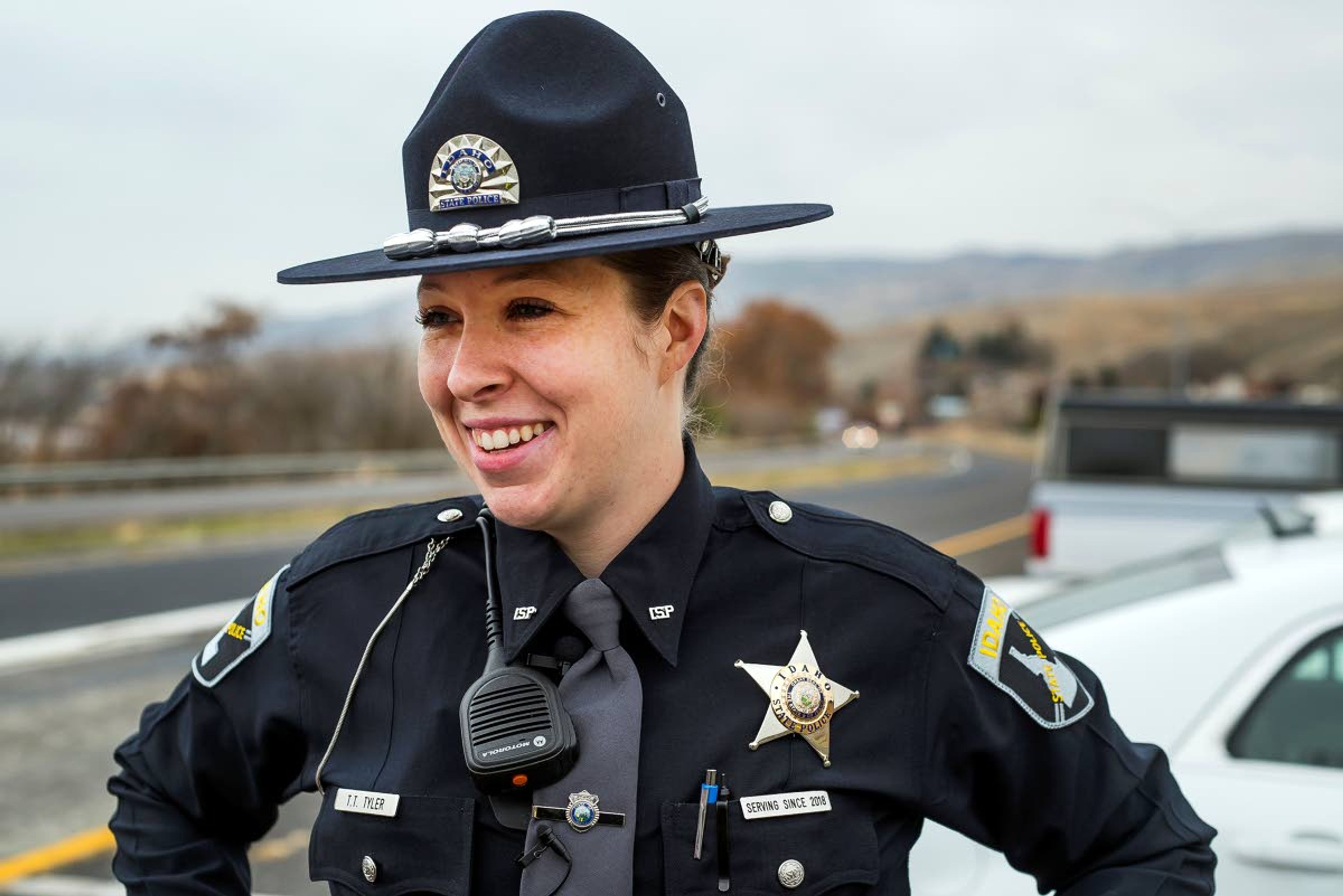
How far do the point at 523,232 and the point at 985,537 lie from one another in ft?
63.5

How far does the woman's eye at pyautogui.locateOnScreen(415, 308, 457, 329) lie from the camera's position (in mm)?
1725

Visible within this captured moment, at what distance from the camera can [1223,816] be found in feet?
8.65

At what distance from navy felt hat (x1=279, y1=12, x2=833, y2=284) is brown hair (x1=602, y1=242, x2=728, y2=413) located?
0.04 m

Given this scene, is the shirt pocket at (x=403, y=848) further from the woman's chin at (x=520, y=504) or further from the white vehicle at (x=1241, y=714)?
the white vehicle at (x=1241, y=714)

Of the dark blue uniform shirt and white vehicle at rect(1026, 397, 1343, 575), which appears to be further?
white vehicle at rect(1026, 397, 1343, 575)

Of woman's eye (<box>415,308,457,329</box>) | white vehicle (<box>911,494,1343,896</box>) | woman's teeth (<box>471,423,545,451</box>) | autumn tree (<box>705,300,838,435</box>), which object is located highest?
woman's eye (<box>415,308,457,329</box>)

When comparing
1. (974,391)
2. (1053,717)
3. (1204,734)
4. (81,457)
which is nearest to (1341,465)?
(1204,734)

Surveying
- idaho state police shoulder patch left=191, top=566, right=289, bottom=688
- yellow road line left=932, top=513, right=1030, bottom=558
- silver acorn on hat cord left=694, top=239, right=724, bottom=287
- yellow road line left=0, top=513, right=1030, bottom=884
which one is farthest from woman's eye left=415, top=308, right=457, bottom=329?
yellow road line left=932, top=513, right=1030, bottom=558

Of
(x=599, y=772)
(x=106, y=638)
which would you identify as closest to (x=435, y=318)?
(x=599, y=772)

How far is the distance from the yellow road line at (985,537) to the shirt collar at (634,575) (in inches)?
613

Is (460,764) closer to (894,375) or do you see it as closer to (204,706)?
(204,706)

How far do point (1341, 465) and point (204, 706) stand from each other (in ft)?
26.3

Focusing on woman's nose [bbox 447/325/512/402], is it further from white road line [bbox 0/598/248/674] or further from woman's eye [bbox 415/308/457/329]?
white road line [bbox 0/598/248/674]

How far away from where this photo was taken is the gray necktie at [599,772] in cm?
161
